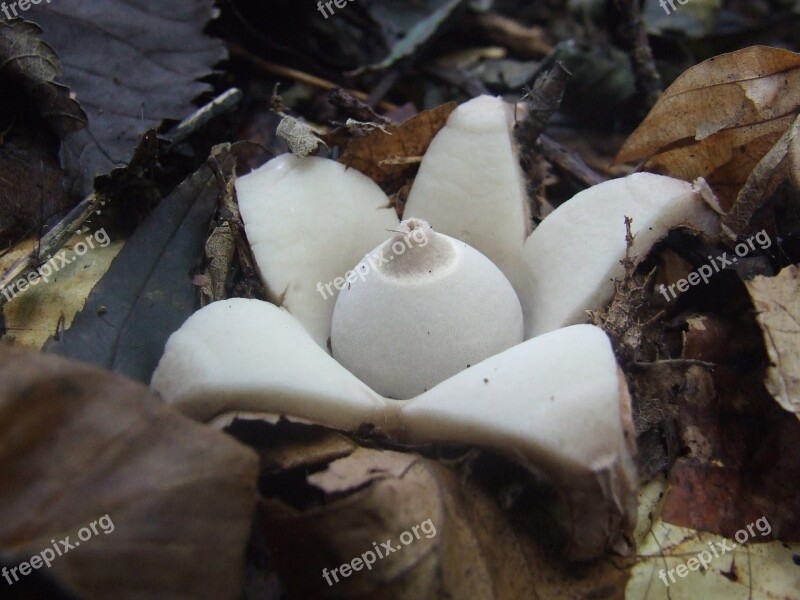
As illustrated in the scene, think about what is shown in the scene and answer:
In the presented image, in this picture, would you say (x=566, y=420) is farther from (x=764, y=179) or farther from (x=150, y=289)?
(x=150, y=289)

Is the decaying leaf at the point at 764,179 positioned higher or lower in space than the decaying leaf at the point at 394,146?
lower

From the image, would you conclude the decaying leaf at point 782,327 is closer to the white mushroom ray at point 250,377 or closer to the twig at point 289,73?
the white mushroom ray at point 250,377

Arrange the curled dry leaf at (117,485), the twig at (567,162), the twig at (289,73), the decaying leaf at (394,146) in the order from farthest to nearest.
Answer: the twig at (289,73) → the twig at (567,162) → the decaying leaf at (394,146) → the curled dry leaf at (117,485)

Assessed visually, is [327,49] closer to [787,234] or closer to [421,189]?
[421,189]

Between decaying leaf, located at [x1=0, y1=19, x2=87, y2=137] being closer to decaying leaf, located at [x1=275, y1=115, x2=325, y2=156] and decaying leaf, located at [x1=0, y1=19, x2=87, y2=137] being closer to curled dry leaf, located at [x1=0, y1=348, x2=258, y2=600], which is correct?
decaying leaf, located at [x1=275, y1=115, x2=325, y2=156]

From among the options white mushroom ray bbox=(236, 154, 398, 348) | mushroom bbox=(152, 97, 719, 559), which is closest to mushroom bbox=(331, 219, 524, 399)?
mushroom bbox=(152, 97, 719, 559)

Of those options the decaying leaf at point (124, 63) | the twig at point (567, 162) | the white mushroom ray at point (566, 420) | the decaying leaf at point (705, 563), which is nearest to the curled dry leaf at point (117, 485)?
the white mushroom ray at point (566, 420)

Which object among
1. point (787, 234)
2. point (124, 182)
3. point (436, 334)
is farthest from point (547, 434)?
point (124, 182)
